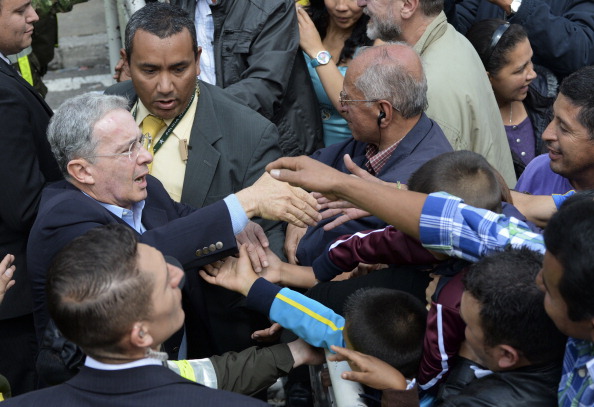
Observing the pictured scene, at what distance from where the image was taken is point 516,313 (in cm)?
244

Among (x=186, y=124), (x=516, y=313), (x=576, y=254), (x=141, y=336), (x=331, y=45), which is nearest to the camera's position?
(x=576, y=254)

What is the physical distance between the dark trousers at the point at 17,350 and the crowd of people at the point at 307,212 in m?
0.01

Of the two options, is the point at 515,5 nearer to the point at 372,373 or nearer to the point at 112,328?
the point at 372,373

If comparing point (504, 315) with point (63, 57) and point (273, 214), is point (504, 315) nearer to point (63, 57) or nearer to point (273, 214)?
point (273, 214)

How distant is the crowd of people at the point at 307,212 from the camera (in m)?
2.31

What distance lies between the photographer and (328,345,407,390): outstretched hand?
2.73 meters

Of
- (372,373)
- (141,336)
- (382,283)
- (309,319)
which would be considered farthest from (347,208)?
(141,336)

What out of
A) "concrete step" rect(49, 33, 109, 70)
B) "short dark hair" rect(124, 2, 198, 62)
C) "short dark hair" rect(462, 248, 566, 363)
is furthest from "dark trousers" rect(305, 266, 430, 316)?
"concrete step" rect(49, 33, 109, 70)

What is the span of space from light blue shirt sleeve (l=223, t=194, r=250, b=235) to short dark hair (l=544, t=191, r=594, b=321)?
63.0 inches

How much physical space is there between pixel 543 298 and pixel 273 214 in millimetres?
1447

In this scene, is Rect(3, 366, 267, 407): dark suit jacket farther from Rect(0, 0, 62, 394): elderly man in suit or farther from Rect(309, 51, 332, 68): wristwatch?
Rect(309, 51, 332, 68): wristwatch

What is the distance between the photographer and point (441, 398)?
2646mm

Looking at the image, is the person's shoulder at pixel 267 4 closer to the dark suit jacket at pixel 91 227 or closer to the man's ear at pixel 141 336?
the dark suit jacket at pixel 91 227

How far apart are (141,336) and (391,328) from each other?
0.95 m
